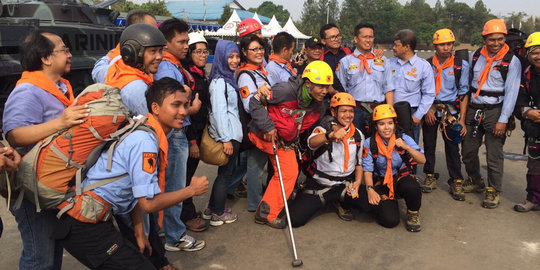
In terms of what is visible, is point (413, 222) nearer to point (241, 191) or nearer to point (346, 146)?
point (346, 146)

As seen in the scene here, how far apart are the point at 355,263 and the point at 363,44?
3.00 meters

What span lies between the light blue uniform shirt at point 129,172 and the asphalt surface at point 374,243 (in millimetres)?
1539

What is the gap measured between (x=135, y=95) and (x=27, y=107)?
755 mm

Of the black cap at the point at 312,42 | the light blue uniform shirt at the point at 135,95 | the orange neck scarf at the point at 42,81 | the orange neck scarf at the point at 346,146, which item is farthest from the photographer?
the black cap at the point at 312,42

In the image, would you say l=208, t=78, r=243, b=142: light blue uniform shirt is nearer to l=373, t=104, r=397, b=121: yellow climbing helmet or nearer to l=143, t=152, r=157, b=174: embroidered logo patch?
l=373, t=104, r=397, b=121: yellow climbing helmet

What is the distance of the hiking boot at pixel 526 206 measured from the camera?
522 cm

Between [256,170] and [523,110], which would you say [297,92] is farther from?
[523,110]

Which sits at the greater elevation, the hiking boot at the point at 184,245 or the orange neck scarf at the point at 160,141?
the orange neck scarf at the point at 160,141

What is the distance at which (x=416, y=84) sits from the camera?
5.65 m

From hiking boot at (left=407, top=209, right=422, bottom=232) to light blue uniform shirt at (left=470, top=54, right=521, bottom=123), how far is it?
1683mm

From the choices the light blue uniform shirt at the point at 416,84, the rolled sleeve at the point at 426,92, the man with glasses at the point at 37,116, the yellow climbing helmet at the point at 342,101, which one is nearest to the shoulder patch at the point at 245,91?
the yellow climbing helmet at the point at 342,101

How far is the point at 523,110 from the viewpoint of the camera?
5141mm

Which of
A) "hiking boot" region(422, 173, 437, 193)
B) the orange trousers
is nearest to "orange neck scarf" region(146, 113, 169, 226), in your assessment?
the orange trousers

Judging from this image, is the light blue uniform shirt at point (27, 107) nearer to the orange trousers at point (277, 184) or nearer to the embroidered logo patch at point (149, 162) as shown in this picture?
the embroidered logo patch at point (149, 162)
